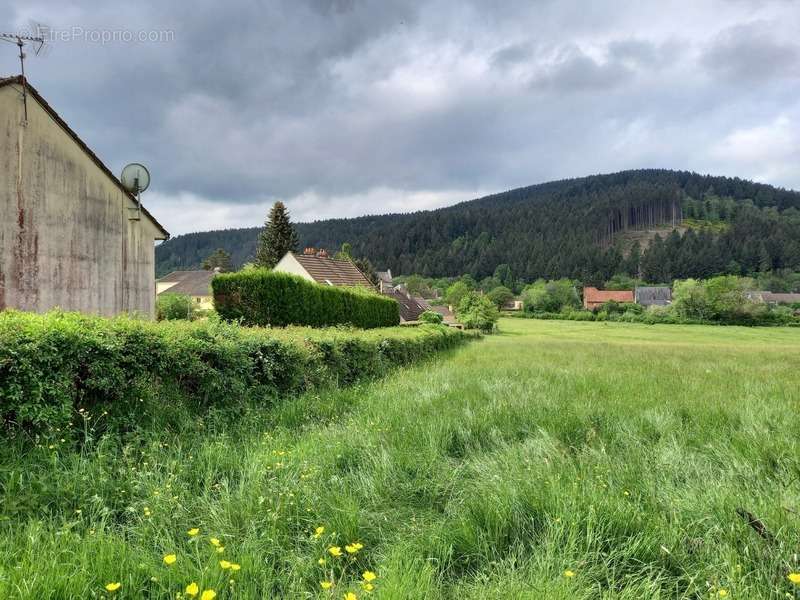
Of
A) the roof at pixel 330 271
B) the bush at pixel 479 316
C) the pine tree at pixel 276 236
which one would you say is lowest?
the bush at pixel 479 316

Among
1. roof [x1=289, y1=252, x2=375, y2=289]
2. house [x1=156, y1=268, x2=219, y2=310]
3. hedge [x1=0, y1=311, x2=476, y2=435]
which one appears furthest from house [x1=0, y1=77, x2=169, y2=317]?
house [x1=156, y1=268, x2=219, y2=310]

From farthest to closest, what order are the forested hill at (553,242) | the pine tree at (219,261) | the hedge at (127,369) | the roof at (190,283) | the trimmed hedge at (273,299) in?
the forested hill at (553,242) < the pine tree at (219,261) < the roof at (190,283) < the trimmed hedge at (273,299) < the hedge at (127,369)

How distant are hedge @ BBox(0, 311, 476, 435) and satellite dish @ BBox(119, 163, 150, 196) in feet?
30.0

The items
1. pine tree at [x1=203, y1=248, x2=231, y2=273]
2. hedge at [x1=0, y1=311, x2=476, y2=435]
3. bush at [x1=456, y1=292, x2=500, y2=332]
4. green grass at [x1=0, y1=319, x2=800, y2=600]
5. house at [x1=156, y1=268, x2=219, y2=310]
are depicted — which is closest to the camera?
green grass at [x1=0, y1=319, x2=800, y2=600]

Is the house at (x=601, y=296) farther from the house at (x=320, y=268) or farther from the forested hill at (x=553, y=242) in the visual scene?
the house at (x=320, y=268)

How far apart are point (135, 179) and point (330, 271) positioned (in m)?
17.3

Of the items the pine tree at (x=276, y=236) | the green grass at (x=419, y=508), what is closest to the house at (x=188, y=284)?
the pine tree at (x=276, y=236)

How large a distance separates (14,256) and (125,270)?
10.6 feet

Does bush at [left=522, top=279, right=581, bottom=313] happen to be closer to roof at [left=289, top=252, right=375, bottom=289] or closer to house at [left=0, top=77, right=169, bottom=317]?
roof at [left=289, top=252, right=375, bottom=289]

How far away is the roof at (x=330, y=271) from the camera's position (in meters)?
28.5

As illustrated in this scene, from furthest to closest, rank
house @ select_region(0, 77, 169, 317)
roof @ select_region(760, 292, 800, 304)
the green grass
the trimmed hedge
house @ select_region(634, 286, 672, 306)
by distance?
house @ select_region(634, 286, 672, 306) < roof @ select_region(760, 292, 800, 304) < the trimmed hedge < house @ select_region(0, 77, 169, 317) < the green grass

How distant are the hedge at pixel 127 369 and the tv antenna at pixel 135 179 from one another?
910 cm

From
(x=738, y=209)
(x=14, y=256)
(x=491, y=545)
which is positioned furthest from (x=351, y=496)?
(x=738, y=209)

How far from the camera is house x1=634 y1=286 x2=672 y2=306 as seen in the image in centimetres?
12165
